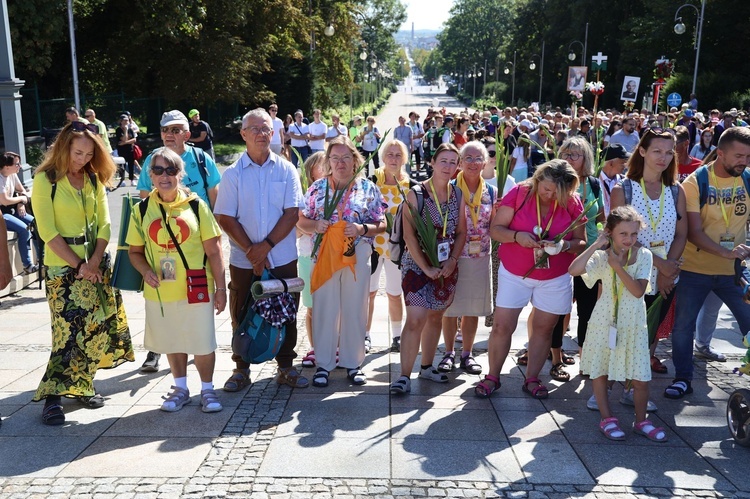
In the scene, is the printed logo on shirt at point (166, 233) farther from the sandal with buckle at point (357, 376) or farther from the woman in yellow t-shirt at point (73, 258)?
the sandal with buckle at point (357, 376)

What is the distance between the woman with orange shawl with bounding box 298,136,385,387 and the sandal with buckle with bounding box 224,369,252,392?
0.51 metres

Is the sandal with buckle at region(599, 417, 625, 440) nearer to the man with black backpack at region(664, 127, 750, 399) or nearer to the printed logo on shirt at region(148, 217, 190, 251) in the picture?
the man with black backpack at region(664, 127, 750, 399)

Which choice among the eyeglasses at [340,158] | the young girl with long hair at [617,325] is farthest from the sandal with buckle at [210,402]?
the young girl with long hair at [617,325]

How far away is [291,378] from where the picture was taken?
5723 millimetres

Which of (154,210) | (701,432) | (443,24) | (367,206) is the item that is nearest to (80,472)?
(154,210)

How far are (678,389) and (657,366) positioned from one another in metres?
0.61

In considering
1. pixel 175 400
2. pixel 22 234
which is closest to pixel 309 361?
pixel 175 400

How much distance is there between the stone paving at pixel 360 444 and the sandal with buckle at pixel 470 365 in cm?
9

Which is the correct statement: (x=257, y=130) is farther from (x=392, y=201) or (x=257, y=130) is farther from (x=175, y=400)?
(x=175, y=400)

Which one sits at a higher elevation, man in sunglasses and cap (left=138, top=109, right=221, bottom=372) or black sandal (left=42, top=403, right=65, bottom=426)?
man in sunglasses and cap (left=138, top=109, right=221, bottom=372)

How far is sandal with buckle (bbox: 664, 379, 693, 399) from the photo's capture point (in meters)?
5.59

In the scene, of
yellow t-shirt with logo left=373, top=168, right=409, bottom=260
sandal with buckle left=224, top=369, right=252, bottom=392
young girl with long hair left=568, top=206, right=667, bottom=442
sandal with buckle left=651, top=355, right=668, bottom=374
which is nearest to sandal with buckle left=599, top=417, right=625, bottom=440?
young girl with long hair left=568, top=206, right=667, bottom=442

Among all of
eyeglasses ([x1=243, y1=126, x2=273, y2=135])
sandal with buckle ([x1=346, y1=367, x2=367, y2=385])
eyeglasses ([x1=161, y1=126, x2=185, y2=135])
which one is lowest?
sandal with buckle ([x1=346, y1=367, x2=367, y2=385])

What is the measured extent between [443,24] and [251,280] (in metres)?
134
